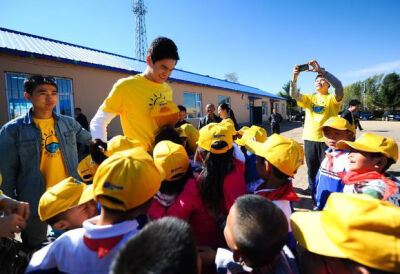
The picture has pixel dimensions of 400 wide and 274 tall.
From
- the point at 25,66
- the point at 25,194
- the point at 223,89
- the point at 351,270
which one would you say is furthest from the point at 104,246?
the point at 223,89

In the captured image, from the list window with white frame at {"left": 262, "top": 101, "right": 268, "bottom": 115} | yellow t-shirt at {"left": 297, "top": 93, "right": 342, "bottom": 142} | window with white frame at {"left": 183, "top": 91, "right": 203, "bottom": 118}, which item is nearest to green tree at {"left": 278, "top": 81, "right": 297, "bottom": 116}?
window with white frame at {"left": 262, "top": 101, "right": 268, "bottom": 115}

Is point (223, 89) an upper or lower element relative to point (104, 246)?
upper

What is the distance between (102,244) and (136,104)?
3.58 ft

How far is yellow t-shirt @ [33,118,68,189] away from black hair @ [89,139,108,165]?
72cm

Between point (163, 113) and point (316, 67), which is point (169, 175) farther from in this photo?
point (316, 67)

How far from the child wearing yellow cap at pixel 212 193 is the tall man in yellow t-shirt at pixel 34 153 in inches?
53.7

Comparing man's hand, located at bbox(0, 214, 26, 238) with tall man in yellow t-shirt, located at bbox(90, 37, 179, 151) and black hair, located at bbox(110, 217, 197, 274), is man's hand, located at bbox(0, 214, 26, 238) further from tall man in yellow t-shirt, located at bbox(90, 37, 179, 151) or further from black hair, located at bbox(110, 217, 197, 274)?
black hair, located at bbox(110, 217, 197, 274)

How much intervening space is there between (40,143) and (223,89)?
15.4 meters

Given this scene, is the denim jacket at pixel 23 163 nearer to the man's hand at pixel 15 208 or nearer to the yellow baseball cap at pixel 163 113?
the man's hand at pixel 15 208

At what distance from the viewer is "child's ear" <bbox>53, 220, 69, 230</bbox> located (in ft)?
4.17

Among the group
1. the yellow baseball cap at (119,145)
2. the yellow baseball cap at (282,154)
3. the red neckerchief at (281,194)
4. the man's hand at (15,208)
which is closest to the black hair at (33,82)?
the yellow baseball cap at (119,145)

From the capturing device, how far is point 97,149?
1.67 m

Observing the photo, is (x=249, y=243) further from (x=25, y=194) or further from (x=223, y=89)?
(x=223, y=89)

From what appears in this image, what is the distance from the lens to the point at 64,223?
1280 mm
